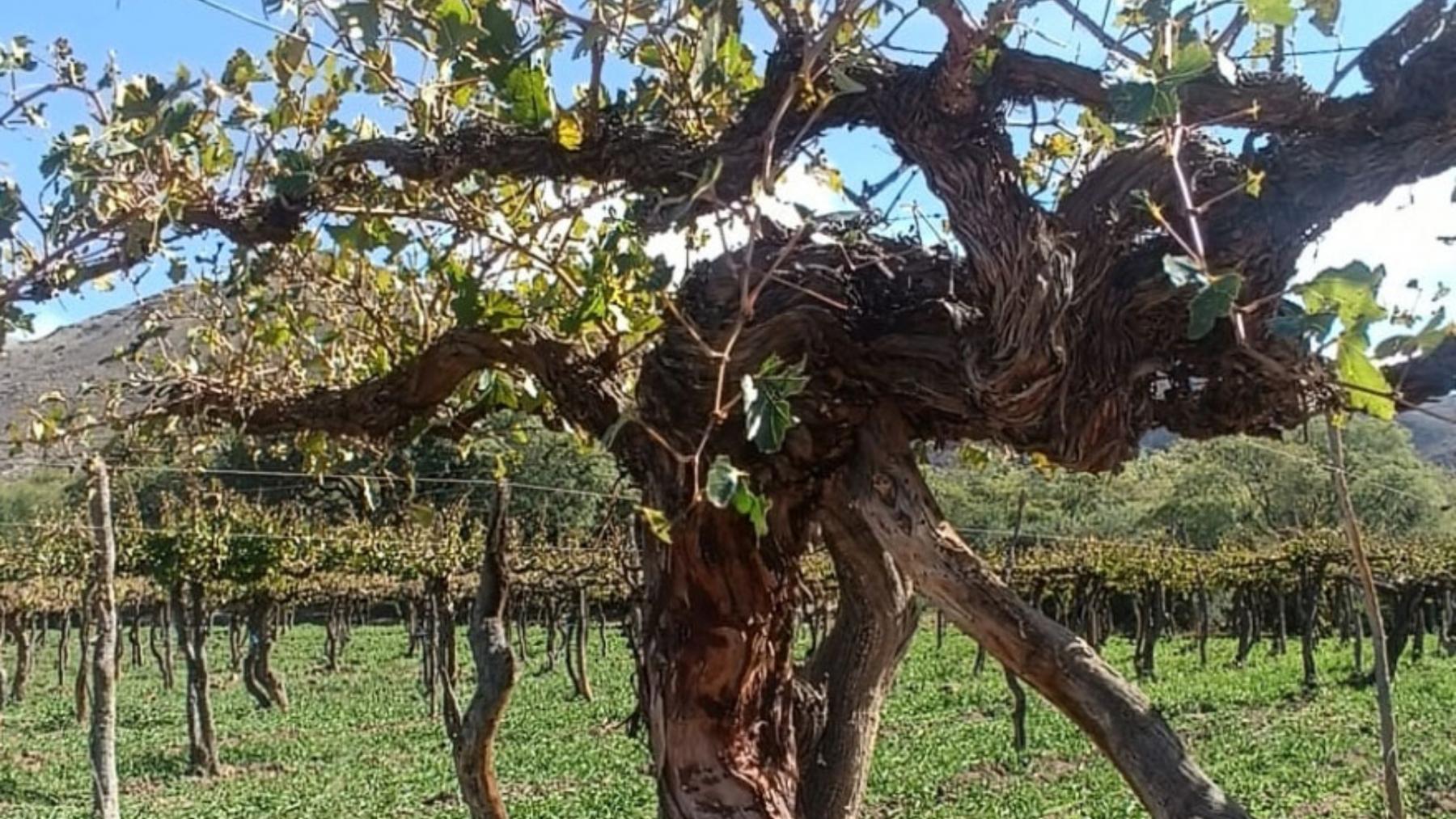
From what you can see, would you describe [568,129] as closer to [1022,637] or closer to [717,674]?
[717,674]

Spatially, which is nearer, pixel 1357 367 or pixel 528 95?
pixel 1357 367

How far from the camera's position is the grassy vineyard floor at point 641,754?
12.9 m

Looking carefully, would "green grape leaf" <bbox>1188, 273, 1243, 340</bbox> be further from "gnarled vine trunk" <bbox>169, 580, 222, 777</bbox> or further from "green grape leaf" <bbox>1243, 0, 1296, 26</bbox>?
"gnarled vine trunk" <bbox>169, 580, 222, 777</bbox>

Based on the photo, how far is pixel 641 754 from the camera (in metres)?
15.9

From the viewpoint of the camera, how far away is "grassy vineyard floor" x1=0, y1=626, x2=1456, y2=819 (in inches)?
506

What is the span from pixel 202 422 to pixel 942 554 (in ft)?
5.57

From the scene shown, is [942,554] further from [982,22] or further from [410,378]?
[410,378]

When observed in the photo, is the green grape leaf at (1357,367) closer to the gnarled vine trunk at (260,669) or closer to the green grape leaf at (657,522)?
the green grape leaf at (657,522)

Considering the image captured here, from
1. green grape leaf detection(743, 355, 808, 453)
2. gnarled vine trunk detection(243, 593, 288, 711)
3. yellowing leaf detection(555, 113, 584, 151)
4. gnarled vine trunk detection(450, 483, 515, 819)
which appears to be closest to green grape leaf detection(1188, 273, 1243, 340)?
green grape leaf detection(743, 355, 808, 453)

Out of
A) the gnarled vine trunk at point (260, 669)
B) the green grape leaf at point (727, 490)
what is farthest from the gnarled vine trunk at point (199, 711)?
the green grape leaf at point (727, 490)

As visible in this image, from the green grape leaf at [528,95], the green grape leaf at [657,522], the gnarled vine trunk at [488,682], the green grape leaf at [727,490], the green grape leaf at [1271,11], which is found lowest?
the gnarled vine trunk at [488,682]

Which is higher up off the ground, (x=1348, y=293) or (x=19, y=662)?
(x=1348, y=293)

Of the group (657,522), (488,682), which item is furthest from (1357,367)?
(488,682)

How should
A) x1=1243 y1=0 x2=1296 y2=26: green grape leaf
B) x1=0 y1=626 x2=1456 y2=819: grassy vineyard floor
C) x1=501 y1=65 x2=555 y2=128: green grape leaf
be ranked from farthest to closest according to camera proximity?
x1=0 y1=626 x2=1456 y2=819: grassy vineyard floor → x1=501 y1=65 x2=555 y2=128: green grape leaf → x1=1243 y1=0 x2=1296 y2=26: green grape leaf
